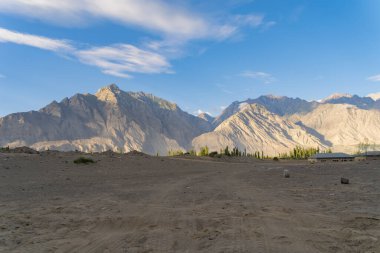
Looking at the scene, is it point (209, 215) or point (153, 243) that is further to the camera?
point (209, 215)

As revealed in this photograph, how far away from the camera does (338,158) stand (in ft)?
340

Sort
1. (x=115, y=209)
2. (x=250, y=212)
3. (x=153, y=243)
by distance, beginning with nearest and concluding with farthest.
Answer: (x=153, y=243), (x=250, y=212), (x=115, y=209)

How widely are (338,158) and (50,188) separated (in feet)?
322

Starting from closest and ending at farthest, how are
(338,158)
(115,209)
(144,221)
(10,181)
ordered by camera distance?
(144,221) < (115,209) < (10,181) < (338,158)

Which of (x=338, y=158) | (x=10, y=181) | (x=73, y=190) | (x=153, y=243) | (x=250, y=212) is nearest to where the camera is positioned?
(x=153, y=243)

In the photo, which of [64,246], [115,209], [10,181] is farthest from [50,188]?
[64,246]

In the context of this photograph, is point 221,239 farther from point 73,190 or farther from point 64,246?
point 73,190

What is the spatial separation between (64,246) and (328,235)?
5.36 metres

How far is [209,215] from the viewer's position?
1018cm

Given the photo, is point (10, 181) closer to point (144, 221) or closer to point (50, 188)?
point (50, 188)

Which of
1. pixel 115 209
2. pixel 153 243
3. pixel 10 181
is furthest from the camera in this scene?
pixel 10 181

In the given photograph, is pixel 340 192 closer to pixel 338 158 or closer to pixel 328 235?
pixel 328 235

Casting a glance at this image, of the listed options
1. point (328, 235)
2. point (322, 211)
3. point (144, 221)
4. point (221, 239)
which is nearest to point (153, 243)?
point (221, 239)

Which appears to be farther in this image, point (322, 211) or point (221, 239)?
point (322, 211)
